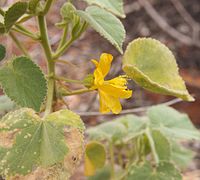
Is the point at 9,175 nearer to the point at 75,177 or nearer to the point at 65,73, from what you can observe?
the point at 75,177

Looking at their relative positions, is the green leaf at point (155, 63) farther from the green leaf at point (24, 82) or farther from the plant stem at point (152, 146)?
the plant stem at point (152, 146)

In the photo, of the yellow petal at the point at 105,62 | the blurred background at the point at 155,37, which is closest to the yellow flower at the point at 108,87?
the yellow petal at the point at 105,62

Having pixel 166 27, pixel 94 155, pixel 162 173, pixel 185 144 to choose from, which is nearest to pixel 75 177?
pixel 94 155

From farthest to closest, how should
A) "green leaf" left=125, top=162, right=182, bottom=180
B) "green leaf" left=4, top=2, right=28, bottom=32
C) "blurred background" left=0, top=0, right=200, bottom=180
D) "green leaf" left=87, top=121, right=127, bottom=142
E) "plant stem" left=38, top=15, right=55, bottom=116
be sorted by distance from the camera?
"blurred background" left=0, top=0, right=200, bottom=180, "green leaf" left=87, top=121, right=127, bottom=142, "green leaf" left=125, top=162, right=182, bottom=180, "plant stem" left=38, top=15, right=55, bottom=116, "green leaf" left=4, top=2, right=28, bottom=32

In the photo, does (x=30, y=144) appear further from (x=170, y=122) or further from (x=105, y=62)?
(x=170, y=122)

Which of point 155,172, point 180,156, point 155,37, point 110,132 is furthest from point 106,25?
point 155,37

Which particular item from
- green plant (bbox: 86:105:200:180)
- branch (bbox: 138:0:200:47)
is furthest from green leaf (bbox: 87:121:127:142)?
branch (bbox: 138:0:200:47)

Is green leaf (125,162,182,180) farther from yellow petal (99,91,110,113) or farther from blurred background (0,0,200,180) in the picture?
blurred background (0,0,200,180)
